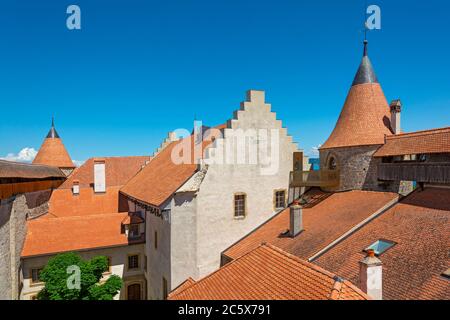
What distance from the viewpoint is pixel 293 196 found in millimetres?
18094

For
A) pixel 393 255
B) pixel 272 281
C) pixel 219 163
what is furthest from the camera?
pixel 219 163

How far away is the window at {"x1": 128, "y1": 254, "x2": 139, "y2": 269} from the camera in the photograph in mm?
20592

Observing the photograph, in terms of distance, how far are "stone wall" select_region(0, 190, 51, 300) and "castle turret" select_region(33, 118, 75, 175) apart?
17305mm

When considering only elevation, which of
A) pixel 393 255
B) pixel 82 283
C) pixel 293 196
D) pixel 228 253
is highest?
pixel 293 196

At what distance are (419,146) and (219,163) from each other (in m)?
9.76

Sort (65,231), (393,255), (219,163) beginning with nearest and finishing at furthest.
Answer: (393,255), (219,163), (65,231)

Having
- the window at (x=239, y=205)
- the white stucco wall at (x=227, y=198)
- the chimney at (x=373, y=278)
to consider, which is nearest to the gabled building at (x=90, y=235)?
the white stucco wall at (x=227, y=198)

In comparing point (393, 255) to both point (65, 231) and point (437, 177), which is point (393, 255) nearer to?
point (437, 177)

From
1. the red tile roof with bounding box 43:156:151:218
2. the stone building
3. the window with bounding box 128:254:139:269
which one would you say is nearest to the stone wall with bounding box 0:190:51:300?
the stone building

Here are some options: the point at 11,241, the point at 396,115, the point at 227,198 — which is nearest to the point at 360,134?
the point at 396,115

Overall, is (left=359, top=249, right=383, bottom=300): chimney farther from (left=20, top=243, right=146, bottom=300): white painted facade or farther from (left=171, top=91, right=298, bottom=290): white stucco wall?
(left=20, top=243, right=146, bottom=300): white painted facade

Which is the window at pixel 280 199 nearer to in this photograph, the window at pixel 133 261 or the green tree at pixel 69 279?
the green tree at pixel 69 279

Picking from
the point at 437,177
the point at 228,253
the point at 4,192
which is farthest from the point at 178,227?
the point at 437,177

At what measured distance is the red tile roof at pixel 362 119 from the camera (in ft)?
55.3
